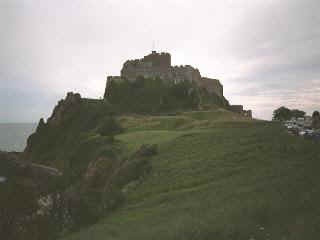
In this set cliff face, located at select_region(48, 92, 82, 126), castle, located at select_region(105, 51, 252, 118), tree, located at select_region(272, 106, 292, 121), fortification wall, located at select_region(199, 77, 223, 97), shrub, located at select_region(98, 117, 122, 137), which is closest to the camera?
shrub, located at select_region(98, 117, 122, 137)

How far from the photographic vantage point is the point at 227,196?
1471cm

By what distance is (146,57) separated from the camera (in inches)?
4892

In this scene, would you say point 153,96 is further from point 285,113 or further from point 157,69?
point 285,113

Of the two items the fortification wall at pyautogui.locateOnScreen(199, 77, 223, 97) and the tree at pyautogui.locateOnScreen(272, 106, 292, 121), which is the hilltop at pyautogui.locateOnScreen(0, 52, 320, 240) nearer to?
the tree at pyautogui.locateOnScreen(272, 106, 292, 121)

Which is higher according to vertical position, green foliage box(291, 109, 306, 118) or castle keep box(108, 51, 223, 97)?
castle keep box(108, 51, 223, 97)

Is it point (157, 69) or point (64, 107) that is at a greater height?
point (157, 69)

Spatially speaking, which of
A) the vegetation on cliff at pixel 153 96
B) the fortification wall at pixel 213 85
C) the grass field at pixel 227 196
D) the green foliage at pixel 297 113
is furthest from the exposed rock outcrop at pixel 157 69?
the grass field at pixel 227 196

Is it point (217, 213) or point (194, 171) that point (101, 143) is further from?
point (217, 213)

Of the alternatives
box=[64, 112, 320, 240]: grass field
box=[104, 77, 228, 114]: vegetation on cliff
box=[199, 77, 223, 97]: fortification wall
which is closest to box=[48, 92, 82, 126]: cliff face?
box=[104, 77, 228, 114]: vegetation on cliff

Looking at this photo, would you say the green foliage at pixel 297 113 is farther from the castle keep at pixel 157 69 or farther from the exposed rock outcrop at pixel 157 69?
the castle keep at pixel 157 69

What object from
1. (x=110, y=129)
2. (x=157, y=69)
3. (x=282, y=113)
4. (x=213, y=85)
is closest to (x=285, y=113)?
(x=282, y=113)

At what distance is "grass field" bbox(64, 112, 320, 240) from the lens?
37.5 feet

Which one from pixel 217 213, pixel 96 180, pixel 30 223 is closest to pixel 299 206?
pixel 217 213

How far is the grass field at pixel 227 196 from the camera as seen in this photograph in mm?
11438
